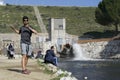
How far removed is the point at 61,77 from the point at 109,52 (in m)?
53.3

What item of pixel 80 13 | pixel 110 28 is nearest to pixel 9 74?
pixel 110 28

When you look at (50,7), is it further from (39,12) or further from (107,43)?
(107,43)

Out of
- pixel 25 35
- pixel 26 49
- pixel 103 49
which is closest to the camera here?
pixel 26 49

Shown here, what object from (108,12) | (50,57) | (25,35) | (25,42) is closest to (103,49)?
(108,12)

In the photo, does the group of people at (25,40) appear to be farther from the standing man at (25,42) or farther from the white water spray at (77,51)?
the white water spray at (77,51)

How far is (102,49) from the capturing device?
70.9 m

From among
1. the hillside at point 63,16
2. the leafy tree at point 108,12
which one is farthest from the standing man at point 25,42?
the hillside at point 63,16

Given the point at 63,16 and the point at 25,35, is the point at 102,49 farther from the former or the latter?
the point at 25,35

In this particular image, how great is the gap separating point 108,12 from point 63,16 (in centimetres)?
2818

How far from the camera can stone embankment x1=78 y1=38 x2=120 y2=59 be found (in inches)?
2778

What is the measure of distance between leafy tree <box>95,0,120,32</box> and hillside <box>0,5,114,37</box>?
314 centimetres

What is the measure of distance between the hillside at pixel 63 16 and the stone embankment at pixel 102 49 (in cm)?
2128

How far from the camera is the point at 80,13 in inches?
4734

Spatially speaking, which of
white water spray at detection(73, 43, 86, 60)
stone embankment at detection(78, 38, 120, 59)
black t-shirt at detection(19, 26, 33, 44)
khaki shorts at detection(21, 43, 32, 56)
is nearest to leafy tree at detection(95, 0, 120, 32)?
stone embankment at detection(78, 38, 120, 59)
